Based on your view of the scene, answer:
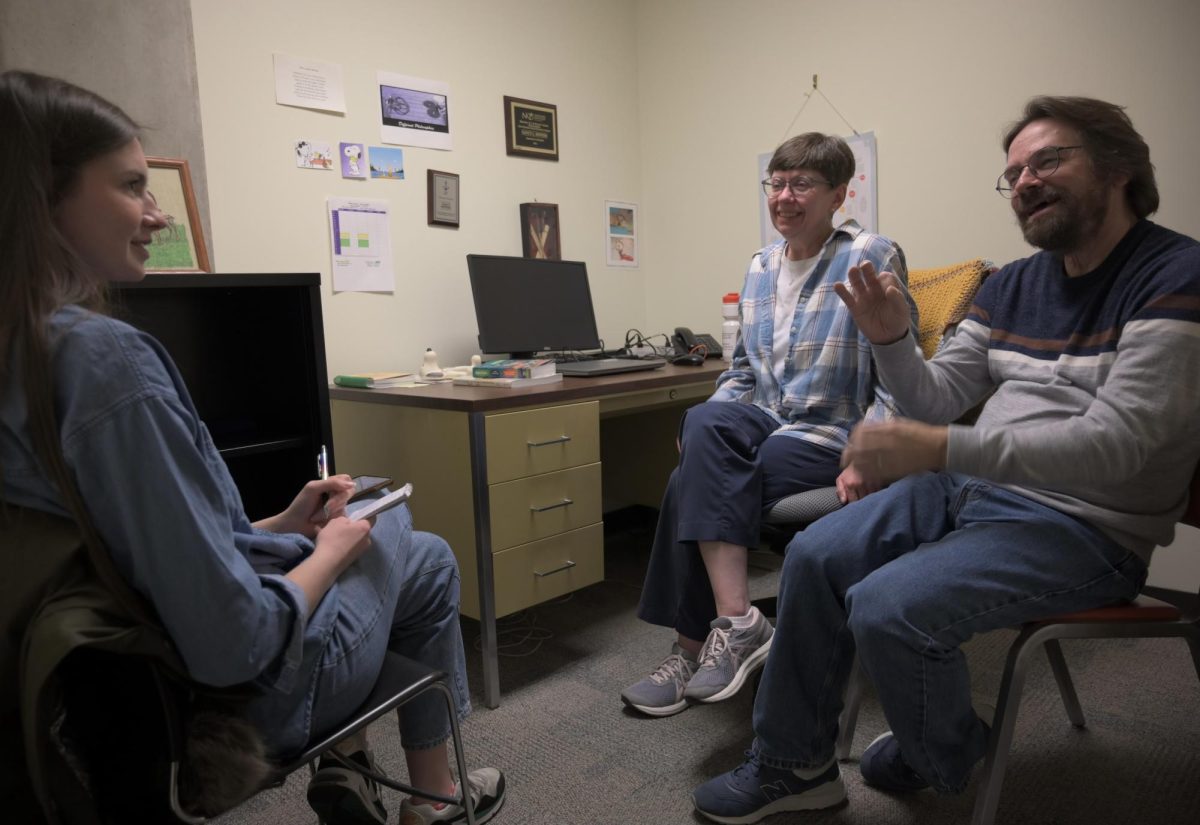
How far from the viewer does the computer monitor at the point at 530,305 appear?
2471mm

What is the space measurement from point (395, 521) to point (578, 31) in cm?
Result: 245

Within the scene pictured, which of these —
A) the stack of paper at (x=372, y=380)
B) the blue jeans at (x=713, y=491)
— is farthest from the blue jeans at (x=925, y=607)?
the stack of paper at (x=372, y=380)

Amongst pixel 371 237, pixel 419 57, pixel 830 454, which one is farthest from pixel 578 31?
pixel 830 454

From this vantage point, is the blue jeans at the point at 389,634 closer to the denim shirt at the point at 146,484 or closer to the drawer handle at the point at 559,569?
the denim shirt at the point at 146,484

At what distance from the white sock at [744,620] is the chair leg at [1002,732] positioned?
0.57 m

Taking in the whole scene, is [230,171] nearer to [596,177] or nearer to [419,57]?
[419,57]

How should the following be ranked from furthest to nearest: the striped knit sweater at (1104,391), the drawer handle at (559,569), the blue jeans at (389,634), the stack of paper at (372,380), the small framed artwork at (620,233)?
1. the small framed artwork at (620,233)
2. the stack of paper at (372,380)
3. the drawer handle at (559,569)
4. the striped knit sweater at (1104,391)
5. the blue jeans at (389,634)

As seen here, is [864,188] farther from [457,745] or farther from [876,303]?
[457,745]

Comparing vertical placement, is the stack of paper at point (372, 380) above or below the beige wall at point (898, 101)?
below

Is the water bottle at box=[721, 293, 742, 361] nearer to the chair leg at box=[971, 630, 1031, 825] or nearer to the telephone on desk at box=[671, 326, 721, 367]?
the telephone on desk at box=[671, 326, 721, 367]

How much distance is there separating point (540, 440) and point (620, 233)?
1.53 m

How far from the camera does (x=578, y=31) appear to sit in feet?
10.0

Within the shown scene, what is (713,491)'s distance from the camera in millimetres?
1732

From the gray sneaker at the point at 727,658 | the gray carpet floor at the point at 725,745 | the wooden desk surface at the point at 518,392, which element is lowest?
the gray carpet floor at the point at 725,745
